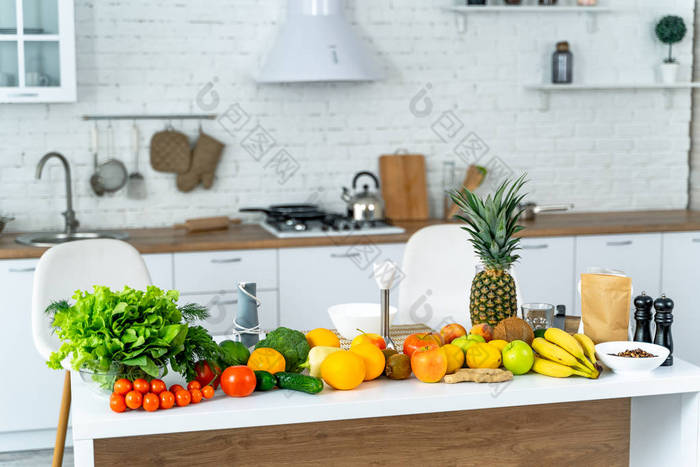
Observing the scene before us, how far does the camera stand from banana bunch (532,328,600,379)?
2.14 metres

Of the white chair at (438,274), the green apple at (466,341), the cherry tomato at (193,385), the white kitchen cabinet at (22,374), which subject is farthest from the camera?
the white kitchen cabinet at (22,374)

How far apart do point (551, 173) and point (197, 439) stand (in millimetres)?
3633

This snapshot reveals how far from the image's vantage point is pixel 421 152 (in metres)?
4.94

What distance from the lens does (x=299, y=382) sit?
2.02 meters

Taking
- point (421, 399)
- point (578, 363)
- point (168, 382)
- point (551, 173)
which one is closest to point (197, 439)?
point (168, 382)

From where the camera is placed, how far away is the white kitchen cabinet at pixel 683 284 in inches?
181

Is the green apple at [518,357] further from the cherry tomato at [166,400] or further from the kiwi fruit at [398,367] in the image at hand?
the cherry tomato at [166,400]

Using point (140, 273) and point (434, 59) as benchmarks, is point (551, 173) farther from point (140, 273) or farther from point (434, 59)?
point (140, 273)

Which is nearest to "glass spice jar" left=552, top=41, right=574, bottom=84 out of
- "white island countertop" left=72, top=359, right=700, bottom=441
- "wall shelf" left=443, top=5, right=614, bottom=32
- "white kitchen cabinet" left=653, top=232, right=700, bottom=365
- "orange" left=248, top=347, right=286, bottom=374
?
"wall shelf" left=443, top=5, right=614, bottom=32

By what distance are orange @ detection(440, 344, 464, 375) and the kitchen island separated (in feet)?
0.19

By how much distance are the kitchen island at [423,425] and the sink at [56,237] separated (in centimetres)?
220

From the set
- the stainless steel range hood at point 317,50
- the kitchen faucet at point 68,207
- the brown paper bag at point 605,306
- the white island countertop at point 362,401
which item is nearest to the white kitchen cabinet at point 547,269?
the stainless steel range hood at point 317,50

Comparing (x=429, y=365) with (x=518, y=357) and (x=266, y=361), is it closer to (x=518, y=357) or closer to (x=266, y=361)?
(x=518, y=357)

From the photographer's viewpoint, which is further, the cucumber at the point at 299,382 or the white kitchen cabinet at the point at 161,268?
the white kitchen cabinet at the point at 161,268
